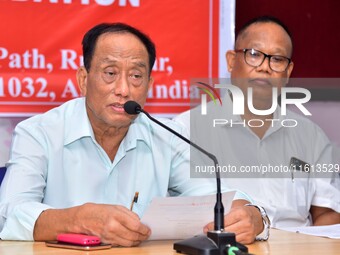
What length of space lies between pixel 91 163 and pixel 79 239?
0.69 metres

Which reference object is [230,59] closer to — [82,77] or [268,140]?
[268,140]

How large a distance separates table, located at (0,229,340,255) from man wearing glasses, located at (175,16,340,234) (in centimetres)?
102

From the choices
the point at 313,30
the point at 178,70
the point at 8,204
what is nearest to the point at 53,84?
the point at 178,70

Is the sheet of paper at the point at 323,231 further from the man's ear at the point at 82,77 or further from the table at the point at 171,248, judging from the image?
the man's ear at the point at 82,77

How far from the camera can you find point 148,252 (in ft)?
7.10

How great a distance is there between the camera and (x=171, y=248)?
2.25 m

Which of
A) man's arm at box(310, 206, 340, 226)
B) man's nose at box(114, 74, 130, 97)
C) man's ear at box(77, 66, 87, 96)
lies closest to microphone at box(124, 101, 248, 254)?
man's nose at box(114, 74, 130, 97)

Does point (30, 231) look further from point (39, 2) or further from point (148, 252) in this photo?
point (39, 2)

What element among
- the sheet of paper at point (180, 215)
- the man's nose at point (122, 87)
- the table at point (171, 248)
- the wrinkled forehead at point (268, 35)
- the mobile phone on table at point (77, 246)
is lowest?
the table at point (171, 248)

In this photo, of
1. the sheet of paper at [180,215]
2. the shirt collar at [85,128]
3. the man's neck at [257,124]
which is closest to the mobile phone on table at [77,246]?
the sheet of paper at [180,215]

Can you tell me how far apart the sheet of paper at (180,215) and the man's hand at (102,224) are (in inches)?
1.7

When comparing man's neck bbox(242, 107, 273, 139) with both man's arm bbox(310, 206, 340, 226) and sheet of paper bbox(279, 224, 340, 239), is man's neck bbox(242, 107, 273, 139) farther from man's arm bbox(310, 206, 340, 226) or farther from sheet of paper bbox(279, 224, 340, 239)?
sheet of paper bbox(279, 224, 340, 239)

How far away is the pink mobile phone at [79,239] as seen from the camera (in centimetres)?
216

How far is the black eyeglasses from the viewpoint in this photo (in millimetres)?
3605
